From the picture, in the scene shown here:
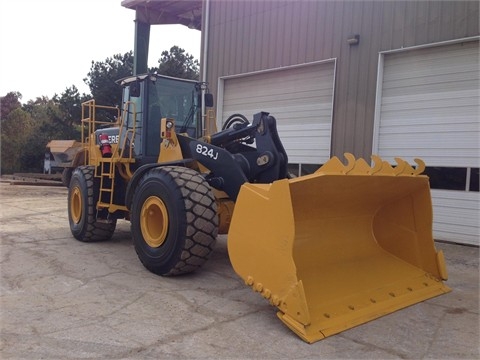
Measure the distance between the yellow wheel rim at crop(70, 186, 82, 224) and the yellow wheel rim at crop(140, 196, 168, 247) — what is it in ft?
7.74

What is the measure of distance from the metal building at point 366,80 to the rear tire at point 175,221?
4.92 metres

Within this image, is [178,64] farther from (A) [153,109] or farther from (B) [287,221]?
(B) [287,221]

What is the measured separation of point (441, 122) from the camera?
766 centimetres

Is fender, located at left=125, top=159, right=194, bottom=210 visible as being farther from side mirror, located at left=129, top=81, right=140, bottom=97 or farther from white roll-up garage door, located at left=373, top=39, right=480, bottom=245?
white roll-up garage door, located at left=373, top=39, right=480, bottom=245

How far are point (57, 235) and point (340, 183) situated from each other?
532cm

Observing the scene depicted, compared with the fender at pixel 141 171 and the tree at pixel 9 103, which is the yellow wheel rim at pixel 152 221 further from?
the tree at pixel 9 103

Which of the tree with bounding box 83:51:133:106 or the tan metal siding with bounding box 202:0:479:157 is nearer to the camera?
the tan metal siding with bounding box 202:0:479:157

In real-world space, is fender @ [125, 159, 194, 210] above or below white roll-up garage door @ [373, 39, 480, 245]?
below

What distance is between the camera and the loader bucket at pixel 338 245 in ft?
11.4

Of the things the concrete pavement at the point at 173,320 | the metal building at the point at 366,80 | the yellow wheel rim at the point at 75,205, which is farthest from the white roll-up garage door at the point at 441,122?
the yellow wheel rim at the point at 75,205

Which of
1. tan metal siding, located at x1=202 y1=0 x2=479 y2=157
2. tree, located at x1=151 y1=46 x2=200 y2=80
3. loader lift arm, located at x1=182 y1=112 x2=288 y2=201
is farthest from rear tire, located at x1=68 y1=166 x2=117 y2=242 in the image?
tree, located at x1=151 y1=46 x2=200 y2=80

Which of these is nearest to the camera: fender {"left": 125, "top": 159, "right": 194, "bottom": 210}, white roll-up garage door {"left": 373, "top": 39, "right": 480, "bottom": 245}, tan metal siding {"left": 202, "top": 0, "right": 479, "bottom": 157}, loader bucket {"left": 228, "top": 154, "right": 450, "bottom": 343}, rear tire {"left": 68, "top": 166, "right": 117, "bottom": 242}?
loader bucket {"left": 228, "top": 154, "right": 450, "bottom": 343}

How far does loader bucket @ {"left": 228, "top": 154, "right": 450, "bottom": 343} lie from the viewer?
136 inches

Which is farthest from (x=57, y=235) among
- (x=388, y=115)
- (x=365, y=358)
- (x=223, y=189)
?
(x=388, y=115)
